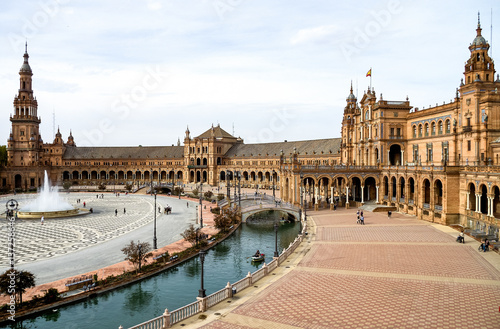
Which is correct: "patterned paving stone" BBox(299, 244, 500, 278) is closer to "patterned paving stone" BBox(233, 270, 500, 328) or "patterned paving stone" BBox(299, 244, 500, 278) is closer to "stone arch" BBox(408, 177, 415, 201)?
"patterned paving stone" BBox(233, 270, 500, 328)

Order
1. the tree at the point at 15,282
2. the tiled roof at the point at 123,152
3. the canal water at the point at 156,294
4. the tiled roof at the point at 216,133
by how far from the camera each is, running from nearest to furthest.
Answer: the tree at the point at 15,282, the canal water at the point at 156,294, the tiled roof at the point at 216,133, the tiled roof at the point at 123,152

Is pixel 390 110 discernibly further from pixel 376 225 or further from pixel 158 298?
pixel 158 298

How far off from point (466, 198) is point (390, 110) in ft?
92.0

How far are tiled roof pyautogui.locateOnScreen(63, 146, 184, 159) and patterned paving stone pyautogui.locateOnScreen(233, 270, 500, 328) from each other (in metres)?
119

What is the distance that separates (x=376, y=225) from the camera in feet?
170

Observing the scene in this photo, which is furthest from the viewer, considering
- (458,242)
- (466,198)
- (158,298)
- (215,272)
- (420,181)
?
A: (420,181)

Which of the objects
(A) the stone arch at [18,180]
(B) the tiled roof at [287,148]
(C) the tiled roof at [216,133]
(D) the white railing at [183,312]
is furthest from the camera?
(C) the tiled roof at [216,133]

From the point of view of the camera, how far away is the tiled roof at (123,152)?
142 m

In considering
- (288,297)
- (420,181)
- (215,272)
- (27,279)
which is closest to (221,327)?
(288,297)

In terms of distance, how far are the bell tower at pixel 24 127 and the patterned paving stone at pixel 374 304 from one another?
119m

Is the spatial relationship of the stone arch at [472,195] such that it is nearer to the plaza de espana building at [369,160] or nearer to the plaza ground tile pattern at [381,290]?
A: the plaza de espana building at [369,160]

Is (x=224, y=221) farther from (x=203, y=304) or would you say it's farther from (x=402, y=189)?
(x=402, y=189)

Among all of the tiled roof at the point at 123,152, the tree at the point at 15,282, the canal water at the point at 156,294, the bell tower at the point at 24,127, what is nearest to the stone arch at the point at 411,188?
the canal water at the point at 156,294

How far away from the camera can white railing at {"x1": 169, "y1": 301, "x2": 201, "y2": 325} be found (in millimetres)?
22438
